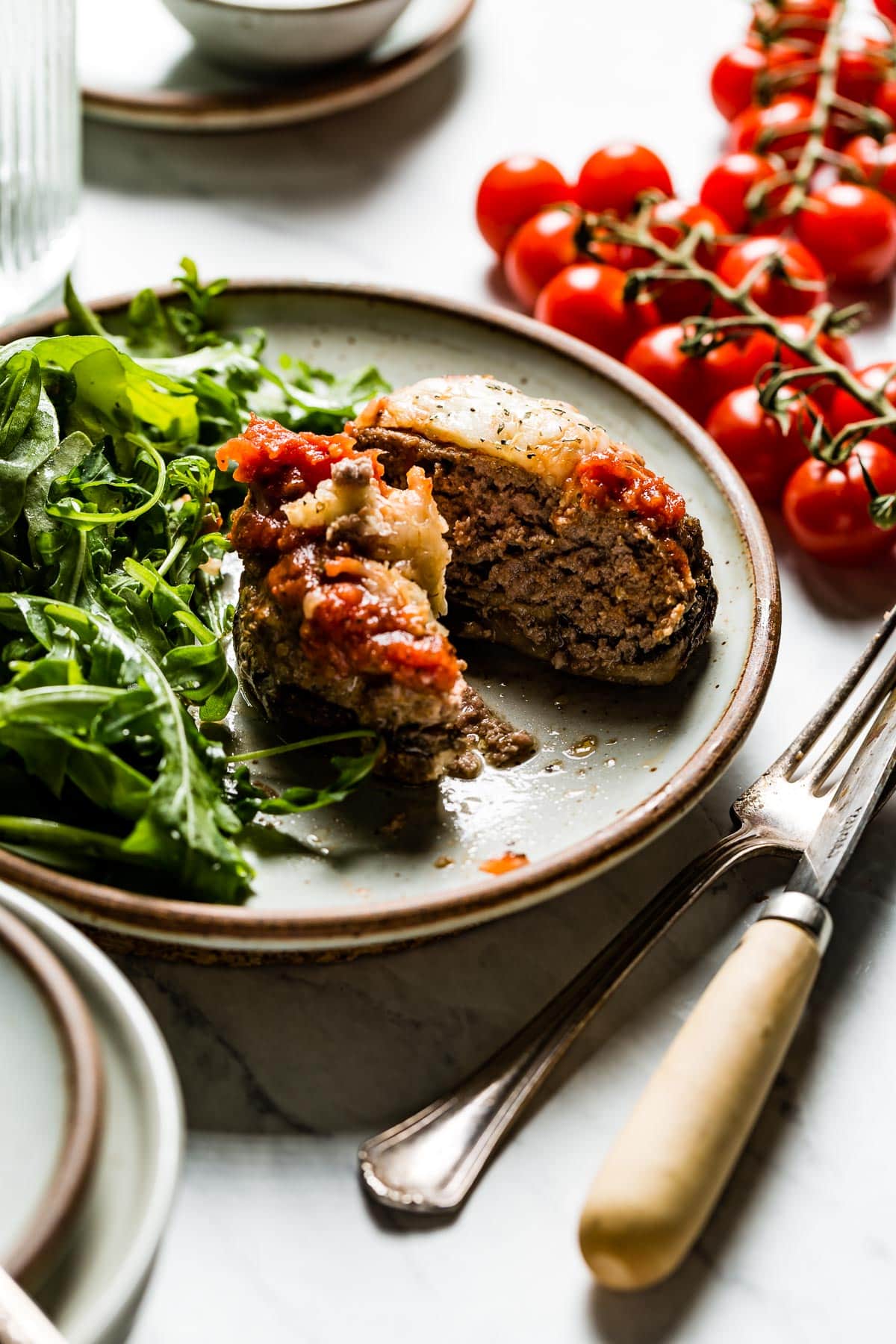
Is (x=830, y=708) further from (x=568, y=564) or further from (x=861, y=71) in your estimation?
(x=861, y=71)

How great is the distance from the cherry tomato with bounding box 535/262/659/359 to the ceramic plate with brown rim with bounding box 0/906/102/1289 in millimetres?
3269

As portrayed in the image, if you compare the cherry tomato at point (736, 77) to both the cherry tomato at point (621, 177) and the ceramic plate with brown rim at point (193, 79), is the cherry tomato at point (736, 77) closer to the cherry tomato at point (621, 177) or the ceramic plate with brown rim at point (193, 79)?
the cherry tomato at point (621, 177)

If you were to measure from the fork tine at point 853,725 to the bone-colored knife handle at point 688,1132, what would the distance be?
869 millimetres

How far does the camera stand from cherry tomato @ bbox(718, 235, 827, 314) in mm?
4957

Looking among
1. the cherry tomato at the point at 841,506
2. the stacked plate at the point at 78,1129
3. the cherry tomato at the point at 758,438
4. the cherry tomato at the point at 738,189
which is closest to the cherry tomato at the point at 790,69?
the cherry tomato at the point at 738,189

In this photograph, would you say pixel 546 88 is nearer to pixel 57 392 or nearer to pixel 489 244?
pixel 489 244

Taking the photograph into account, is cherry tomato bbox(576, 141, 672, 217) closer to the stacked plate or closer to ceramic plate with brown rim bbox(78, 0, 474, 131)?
ceramic plate with brown rim bbox(78, 0, 474, 131)

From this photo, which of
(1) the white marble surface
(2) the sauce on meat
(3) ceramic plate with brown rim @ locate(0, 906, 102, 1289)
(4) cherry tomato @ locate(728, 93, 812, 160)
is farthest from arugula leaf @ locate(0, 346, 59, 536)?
(4) cherry tomato @ locate(728, 93, 812, 160)

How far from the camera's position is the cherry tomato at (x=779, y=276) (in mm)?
4957

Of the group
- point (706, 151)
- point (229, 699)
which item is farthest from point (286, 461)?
point (706, 151)

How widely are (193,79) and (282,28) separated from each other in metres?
0.56

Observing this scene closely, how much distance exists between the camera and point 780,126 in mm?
5625

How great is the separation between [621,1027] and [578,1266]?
56 cm

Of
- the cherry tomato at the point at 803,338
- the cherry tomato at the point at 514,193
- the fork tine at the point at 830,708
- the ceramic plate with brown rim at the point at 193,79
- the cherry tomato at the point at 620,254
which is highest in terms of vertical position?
the ceramic plate with brown rim at the point at 193,79
